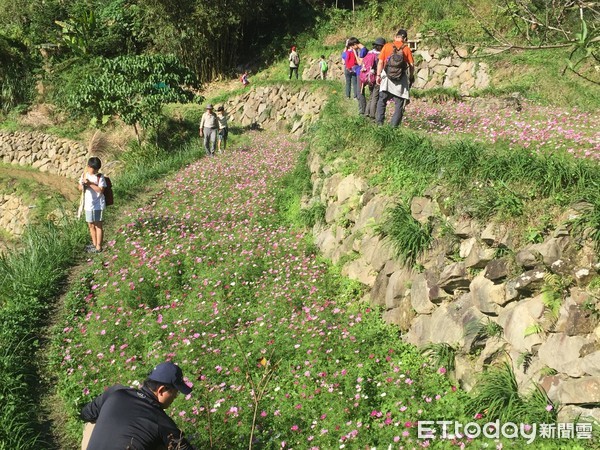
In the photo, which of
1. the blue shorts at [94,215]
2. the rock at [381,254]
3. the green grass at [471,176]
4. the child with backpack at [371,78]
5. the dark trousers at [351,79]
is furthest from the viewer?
the dark trousers at [351,79]

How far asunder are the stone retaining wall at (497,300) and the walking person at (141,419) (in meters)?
3.07

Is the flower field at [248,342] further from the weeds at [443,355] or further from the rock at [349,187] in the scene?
the rock at [349,187]

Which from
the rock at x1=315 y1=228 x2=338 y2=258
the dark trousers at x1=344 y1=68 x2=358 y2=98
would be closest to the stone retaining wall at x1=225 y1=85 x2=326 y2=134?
the dark trousers at x1=344 y1=68 x2=358 y2=98

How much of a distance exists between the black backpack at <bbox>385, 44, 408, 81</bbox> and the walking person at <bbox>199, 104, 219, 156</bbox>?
7.79m

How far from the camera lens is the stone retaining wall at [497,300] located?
14.5 ft

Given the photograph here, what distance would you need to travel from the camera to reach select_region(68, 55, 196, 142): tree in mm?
18641

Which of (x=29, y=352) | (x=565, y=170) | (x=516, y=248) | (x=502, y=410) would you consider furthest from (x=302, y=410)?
(x=29, y=352)

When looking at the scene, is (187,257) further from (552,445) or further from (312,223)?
(552,445)

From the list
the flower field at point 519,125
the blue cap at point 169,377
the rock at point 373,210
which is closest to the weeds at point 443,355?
the rock at point 373,210

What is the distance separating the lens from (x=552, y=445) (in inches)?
165

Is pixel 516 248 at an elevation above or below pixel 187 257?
above

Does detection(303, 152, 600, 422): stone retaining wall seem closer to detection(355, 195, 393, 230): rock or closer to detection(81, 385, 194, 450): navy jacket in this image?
detection(355, 195, 393, 230): rock

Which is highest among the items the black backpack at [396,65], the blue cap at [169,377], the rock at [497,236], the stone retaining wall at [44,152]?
the black backpack at [396,65]

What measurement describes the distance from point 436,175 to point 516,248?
2.01 metres
